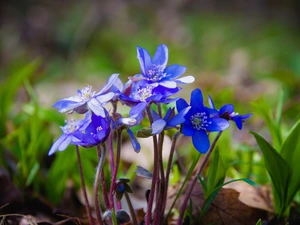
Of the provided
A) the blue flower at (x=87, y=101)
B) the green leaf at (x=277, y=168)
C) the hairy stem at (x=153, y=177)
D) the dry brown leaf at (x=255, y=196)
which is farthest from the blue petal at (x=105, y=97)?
the dry brown leaf at (x=255, y=196)

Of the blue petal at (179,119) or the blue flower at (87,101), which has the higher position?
the blue flower at (87,101)

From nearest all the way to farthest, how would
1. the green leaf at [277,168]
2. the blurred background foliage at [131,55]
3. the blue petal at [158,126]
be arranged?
the blue petal at [158,126] → the green leaf at [277,168] → the blurred background foliage at [131,55]

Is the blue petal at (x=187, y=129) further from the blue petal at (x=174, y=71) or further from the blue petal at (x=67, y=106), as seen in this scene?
the blue petal at (x=67, y=106)

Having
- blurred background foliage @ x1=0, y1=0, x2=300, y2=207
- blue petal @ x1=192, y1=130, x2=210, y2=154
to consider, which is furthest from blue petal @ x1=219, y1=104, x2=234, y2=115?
blurred background foliage @ x1=0, y1=0, x2=300, y2=207

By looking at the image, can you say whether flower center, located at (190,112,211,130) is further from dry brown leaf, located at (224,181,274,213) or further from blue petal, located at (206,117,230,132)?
dry brown leaf, located at (224,181,274,213)

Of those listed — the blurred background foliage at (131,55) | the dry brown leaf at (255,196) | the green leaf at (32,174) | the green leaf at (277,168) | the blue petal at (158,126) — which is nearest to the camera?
the blue petal at (158,126)

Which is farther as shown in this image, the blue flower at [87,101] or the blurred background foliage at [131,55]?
the blurred background foliage at [131,55]

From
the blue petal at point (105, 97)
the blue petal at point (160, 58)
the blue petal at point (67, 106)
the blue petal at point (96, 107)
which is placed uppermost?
the blue petal at point (160, 58)

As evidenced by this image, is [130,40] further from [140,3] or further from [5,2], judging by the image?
[5,2]

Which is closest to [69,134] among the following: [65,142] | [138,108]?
[65,142]
